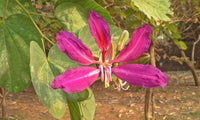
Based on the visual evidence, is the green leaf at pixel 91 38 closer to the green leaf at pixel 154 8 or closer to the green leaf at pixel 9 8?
the green leaf at pixel 154 8

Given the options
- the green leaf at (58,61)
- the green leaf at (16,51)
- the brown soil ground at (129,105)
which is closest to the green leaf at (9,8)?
the green leaf at (16,51)

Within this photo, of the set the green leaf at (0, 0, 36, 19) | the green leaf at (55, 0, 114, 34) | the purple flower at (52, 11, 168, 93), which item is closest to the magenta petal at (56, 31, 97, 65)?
the purple flower at (52, 11, 168, 93)

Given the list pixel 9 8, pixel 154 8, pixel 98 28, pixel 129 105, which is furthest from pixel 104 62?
pixel 129 105

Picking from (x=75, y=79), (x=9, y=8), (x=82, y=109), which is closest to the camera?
(x=75, y=79)

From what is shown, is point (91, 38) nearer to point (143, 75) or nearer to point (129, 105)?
point (143, 75)

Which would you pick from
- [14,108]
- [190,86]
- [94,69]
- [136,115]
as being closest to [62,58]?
[94,69]

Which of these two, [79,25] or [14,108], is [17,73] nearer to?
[79,25]

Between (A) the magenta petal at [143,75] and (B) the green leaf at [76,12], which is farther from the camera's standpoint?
(B) the green leaf at [76,12]
